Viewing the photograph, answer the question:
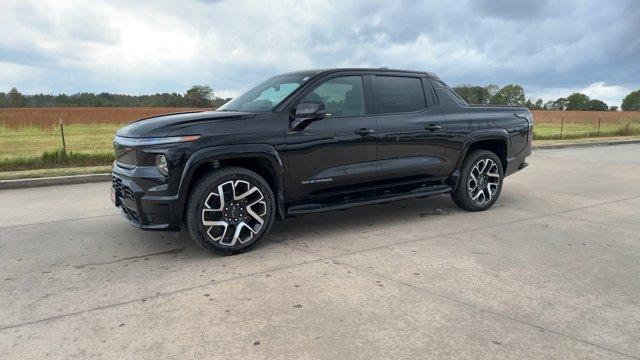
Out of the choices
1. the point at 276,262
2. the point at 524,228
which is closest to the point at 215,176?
the point at 276,262

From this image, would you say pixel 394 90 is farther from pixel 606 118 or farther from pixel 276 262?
pixel 606 118

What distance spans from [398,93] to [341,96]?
2.78 ft

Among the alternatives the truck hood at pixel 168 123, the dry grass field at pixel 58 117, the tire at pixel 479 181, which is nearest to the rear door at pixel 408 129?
the tire at pixel 479 181

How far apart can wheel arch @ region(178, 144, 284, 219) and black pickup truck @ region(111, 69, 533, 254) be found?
0.01 m

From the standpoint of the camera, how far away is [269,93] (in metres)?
5.42

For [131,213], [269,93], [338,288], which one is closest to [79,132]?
[269,93]

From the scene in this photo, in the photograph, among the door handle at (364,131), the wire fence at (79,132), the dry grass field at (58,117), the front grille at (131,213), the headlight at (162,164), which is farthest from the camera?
the dry grass field at (58,117)

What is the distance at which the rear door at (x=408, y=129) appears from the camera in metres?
5.57

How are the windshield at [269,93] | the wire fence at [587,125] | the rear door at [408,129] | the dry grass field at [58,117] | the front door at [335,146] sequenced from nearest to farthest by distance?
the front door at [335,146]
the windshield at [269,93]
the rear door at [408,129]
the dry grass field at [58,117]
the wire fence at [587,125]

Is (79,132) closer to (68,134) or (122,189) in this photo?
(68,134)

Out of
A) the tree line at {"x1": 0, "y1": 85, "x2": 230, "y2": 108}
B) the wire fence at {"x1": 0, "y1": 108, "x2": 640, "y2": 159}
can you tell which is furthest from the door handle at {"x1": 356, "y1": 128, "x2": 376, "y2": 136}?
the tree line at {"x1": 0, "y1": 85, "x2": 230, "y2": 108}

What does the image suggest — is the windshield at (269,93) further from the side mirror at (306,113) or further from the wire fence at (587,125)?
the wire fence at (587,125)

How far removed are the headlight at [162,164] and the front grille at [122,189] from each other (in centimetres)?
39

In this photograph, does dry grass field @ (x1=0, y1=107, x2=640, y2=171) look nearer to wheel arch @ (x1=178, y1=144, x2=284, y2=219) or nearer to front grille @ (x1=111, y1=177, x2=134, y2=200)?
front grille @ (x1=111, y1=177, x2=134, y2=200)
